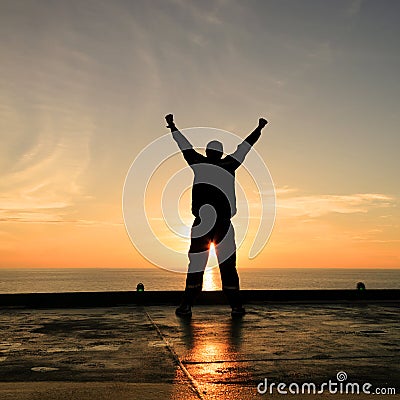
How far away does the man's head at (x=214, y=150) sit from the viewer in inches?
347

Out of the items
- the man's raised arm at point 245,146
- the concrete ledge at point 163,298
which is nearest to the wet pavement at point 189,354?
the concrete ledge at point 163,298

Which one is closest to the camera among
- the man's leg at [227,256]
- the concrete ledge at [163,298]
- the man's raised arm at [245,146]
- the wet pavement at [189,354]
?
the wet pavement at [189,354]

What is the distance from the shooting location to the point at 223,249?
29.5 ft

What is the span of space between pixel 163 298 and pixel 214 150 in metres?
3.83

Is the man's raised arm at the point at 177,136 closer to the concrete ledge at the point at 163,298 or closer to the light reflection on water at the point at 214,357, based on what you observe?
the light reflection on water at the point at 214,357

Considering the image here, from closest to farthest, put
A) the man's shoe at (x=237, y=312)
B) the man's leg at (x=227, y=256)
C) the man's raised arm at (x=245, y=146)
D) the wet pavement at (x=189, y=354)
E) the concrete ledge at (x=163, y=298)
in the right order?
the wet pavement at (x=189, y=354)
the man's shoe at (x=237, y=312)
the man's raised arm at (x=245, y=146)
the man's leg at (x=227, y=256)
the concrete ledge at (x=163, y=298)

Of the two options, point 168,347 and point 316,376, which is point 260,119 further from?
point 316,376

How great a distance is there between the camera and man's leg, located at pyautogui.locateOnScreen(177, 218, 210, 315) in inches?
348

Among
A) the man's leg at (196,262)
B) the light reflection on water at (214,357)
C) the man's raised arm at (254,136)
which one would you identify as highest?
the man's raised arm at (254,136)

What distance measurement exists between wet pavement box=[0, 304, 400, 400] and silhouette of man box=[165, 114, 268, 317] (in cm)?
57

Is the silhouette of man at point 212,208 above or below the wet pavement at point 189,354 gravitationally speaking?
above

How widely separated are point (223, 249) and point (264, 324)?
5.96ft

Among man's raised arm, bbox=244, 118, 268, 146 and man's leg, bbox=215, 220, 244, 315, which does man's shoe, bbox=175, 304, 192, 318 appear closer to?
man's leg, bbox=215, 220, 244, 315

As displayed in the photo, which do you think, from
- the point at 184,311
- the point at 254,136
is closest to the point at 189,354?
the point at 184,311
